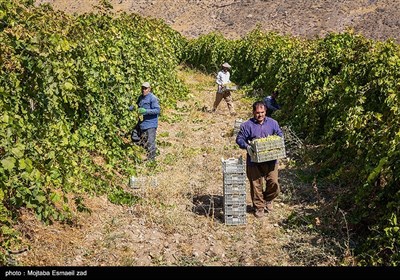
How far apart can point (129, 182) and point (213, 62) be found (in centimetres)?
1953

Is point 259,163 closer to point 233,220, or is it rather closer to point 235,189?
point 235,189

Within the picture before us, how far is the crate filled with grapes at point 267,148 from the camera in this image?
6.59m

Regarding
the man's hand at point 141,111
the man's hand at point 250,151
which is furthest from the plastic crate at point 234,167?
the man's hand at point 141,111

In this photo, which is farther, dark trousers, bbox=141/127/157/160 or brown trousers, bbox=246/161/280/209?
dark trousers, bbox=141/127/157/160

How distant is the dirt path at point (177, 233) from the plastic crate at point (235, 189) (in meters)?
0.38

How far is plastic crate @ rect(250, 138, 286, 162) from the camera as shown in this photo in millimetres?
6590

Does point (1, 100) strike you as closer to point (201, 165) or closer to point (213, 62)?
point (201, 165)

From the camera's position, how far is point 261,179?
7.04 meters

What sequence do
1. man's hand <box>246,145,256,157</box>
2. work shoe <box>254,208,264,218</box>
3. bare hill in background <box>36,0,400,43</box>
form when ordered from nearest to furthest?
man's hand <box>246,145,256,157</box>, work shoe <box>254,208,264,218</box>, bare hill in background <box>36,0,400,43</box>

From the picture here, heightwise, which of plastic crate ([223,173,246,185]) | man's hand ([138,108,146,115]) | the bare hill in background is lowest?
the bare hill in background

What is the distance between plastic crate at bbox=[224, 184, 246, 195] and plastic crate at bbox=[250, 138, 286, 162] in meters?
0.42

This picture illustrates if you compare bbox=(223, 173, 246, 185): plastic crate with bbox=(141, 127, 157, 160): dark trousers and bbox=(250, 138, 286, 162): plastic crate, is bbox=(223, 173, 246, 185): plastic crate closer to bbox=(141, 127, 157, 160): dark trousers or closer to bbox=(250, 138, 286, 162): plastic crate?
bbox=(250, 138, 286, 162): plastic crate

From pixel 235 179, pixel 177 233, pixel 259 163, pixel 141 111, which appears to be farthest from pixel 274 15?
pixel 177 233

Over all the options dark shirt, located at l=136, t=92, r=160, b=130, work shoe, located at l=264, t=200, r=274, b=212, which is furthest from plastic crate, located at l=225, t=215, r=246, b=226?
dark shirt, located at l=136, t=92, r=160, b=130
